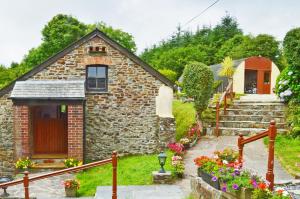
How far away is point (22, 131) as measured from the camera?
1325 centimetres

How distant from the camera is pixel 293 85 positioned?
15.3 m

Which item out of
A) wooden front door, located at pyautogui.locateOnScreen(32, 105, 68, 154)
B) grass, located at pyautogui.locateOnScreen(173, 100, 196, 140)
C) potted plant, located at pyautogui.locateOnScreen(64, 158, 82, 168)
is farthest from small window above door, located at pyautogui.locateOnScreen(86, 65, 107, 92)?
grass, located at pyautogui.locateOnScreen(173, 100, 196, 140)

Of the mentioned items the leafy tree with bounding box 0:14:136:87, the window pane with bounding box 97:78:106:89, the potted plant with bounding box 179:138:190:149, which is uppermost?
the leafy tree with bounding box 0:14:136:87

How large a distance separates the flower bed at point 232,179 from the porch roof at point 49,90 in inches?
281

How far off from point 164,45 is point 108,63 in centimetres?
4279

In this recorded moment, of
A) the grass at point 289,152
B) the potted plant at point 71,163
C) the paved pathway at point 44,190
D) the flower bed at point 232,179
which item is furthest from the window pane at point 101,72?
the flower bed at point 232,179

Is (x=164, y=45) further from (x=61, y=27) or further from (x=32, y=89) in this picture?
(x=32, y=89)

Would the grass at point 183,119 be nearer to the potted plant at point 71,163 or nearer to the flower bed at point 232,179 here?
the potted plant at point 71,163

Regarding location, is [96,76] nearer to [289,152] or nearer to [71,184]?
[71,184]

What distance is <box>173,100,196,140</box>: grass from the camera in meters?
16.4

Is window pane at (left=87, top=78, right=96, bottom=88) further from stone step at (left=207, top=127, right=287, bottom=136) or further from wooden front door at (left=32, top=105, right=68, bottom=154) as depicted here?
stone step at (left=207, top=127, right=287, bottom=136)

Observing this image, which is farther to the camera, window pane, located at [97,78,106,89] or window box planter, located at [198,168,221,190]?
window pane, located at [97,78,106,89]

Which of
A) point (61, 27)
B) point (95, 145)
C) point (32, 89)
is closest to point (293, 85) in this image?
point (95, 145)

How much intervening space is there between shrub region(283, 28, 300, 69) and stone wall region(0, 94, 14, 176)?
41.6 ft
